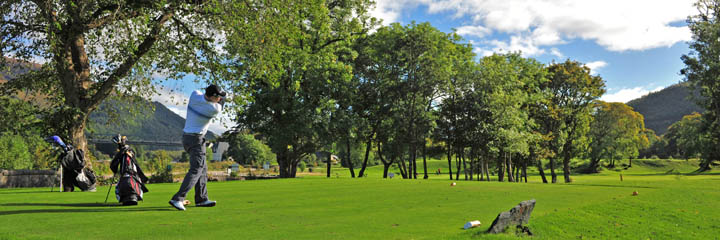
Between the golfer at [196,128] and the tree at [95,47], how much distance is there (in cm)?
1075

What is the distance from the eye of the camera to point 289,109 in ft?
112

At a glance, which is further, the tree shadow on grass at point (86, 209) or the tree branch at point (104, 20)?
the tree branch at point (104, 20)

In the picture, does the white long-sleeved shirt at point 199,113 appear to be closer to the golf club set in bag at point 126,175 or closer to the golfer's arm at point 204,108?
the golfer's arm at point 204,108

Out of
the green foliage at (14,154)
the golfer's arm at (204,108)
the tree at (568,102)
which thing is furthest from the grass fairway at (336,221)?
the green foliage at (14,154)

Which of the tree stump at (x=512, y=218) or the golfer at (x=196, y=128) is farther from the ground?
the golfer at (x=196, y=128)

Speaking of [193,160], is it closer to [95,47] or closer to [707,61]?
[95,47]

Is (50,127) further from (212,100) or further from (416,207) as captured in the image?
(416,207)

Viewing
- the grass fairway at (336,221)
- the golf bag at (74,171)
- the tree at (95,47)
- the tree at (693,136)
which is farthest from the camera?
the tree at (693,136)

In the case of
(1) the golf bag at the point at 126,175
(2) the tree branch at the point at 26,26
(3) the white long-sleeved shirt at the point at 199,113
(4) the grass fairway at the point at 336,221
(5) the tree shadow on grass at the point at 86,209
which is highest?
(2) the tree branch at the point at 26,26

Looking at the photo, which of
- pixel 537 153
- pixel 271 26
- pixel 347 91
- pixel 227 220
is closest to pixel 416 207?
pixel 227 220

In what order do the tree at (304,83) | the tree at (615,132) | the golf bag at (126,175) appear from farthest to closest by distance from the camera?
the tree at (615,132) < the tree at (304,83) < the golf bag at (126,175)

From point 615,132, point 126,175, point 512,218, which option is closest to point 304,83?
point 126,175

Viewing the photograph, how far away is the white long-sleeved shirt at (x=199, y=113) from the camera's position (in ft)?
31.6

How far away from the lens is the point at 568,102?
5197 centimetres
